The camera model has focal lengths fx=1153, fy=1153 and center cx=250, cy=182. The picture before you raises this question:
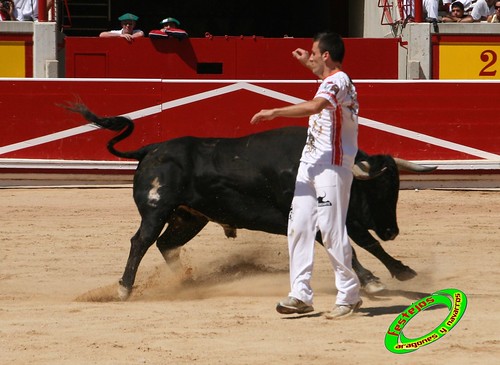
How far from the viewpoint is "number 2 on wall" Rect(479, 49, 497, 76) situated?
13.9m

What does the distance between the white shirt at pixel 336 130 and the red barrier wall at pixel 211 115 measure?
5.95m

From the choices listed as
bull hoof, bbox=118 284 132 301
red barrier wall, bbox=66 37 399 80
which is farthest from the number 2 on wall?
bull hoof, bbox=118 284 132 301

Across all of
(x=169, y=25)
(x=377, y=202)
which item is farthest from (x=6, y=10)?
(x=377, y=202)

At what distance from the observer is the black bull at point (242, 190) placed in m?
A: 6.79

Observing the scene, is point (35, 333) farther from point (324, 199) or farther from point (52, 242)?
point (52, 242)

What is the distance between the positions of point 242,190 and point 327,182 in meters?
1.09

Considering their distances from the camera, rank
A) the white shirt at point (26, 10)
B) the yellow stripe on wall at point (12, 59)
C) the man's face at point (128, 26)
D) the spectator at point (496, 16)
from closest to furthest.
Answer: the yellow stripe on wall at point (12, 59) → the spectator at point (496, 16) → the white shirt at point (26, 10) → the man's face at point (128, 26)

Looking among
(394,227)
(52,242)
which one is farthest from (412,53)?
(394,227)

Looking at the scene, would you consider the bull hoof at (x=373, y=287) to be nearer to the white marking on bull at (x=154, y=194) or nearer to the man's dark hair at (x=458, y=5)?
the white marking on bull at (x=154, y=194)

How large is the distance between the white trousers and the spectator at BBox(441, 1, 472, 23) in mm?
8797

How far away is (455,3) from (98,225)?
6.50 m

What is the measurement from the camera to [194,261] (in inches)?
318

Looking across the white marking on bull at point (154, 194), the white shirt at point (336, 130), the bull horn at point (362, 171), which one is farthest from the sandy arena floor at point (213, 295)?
the white shirt at point (336, 130)

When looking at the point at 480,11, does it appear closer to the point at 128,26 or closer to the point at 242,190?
the point at 128,26
